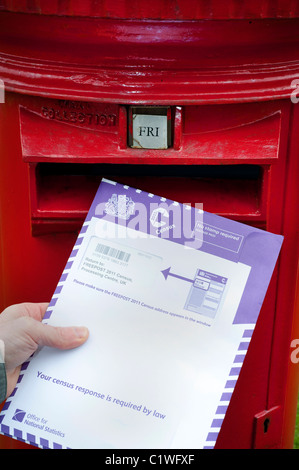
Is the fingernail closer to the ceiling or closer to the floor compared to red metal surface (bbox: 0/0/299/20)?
closer to the floor

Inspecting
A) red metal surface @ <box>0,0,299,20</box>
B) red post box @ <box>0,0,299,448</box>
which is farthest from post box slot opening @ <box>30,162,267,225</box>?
red metal surface @ <box>0,0,299,20</box>

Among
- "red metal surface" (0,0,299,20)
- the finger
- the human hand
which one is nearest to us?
"red metal surface" (0,0,299,20)

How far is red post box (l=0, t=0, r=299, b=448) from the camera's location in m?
1.19

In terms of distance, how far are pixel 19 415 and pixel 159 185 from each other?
633 millimetres

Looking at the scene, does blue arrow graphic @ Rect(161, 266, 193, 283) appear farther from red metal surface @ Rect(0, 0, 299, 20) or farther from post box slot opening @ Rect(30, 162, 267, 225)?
red metal surface @ Rect(0, 0, 299, 20)

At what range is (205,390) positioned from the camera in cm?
129

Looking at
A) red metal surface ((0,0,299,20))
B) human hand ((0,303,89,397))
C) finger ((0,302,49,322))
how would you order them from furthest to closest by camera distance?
finger ((0,302,49,322)) < human hand ((0,303,89,397)) < red metal surface ((0,0,299,20))

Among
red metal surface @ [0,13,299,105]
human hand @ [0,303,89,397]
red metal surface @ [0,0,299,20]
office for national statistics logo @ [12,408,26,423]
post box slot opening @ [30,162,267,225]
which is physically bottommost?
office for national statistics logo @ [12,408,26,423]

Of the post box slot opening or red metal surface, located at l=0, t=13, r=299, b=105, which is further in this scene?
the post box slot opening

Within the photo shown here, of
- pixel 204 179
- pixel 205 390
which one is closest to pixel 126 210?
pixel 204 179

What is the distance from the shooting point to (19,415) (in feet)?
4.24

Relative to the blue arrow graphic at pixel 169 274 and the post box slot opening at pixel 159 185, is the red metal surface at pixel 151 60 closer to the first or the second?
the post box slot opening at pixel 159 185

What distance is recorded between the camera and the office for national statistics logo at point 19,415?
1288 mm

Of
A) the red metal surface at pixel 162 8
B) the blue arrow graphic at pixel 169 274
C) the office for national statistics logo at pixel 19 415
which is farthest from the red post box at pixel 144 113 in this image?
the office for national statistics logo at pixel 19 415
